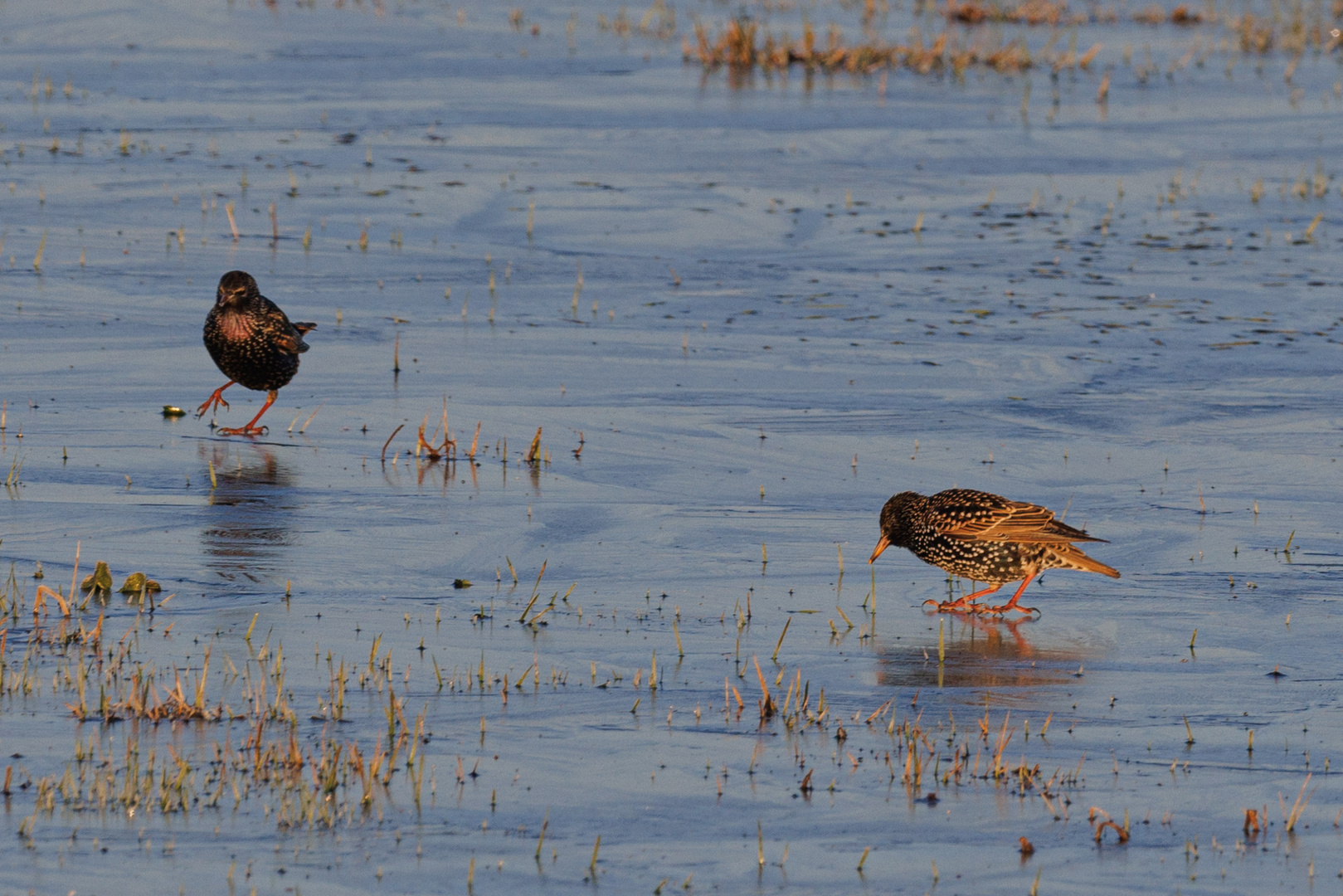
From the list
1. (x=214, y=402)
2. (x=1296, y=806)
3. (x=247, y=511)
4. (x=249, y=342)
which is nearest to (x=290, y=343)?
(x=249, y=342)

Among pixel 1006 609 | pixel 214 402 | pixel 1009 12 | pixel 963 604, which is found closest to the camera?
pixel 1006 609

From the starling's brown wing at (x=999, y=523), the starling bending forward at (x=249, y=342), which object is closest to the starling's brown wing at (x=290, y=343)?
the starling bending forward at (x=249, y=342)

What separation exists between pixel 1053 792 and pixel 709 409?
6.24m

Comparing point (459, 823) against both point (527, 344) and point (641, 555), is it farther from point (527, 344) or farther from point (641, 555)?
point (527, 344)

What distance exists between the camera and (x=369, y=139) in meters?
21.4

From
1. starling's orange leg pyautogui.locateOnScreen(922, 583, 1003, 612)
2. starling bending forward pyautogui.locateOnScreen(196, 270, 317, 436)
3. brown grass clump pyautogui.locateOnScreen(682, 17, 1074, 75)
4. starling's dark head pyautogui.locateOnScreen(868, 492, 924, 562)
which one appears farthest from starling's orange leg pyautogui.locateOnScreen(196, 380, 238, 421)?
brown grass clump pyautogui.locateOnScreen(682, 17, 1074, 75)

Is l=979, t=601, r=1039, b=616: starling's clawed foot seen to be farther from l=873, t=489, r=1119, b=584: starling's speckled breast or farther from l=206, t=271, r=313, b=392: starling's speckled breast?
l=206, t=271, r=313, b=392: starling's speckled breast

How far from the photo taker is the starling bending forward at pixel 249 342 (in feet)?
37.8

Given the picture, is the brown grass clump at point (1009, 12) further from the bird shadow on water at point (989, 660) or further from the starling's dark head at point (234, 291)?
the bird shadow on water at point (989, 660)

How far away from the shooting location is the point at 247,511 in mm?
9617

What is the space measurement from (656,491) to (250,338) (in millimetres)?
2725

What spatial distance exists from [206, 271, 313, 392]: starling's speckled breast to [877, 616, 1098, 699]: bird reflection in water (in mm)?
4881

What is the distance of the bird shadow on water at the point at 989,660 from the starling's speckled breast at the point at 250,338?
15.8ft

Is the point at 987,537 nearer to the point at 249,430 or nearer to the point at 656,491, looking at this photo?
the point at 656,491
